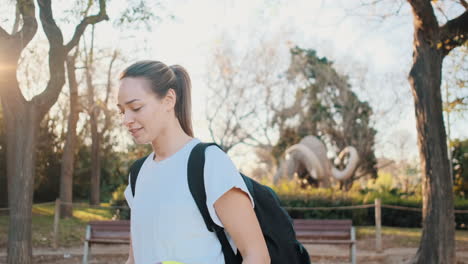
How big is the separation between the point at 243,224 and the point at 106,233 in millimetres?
9976

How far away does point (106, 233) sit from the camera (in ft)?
36.7

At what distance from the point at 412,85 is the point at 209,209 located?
841 centimetres

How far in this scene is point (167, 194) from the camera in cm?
177

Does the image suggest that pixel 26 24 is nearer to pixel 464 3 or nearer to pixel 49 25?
pixel 49 25

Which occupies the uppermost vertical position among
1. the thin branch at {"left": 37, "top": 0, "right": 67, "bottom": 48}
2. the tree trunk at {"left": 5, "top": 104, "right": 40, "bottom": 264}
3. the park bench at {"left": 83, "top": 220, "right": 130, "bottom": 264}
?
the thin branch at {"left": 37, "top": 0, "right": 67, "bottom": 48}

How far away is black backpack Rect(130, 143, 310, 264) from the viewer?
1727 millimetres

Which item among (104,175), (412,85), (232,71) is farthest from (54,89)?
(104,175)

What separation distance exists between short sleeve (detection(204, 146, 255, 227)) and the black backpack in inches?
0.8

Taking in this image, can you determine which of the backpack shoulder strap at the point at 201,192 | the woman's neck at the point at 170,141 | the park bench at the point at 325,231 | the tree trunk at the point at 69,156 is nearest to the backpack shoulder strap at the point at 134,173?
the woman's neck at the point at 170,141

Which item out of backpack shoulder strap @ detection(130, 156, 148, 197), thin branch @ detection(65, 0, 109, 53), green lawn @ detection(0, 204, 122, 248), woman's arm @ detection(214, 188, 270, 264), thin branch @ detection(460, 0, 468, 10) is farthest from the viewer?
green lawn @ detection(0, 204, 122, 248)

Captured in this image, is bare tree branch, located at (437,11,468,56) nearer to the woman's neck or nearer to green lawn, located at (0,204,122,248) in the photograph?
the woman's neck

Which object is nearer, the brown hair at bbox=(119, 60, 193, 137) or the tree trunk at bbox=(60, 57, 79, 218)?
the brown hair at bbox=(119, 60, 193, 137)

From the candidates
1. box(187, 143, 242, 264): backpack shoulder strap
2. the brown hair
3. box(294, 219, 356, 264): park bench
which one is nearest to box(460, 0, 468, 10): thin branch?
box(294, 219, 356, 264): park bench

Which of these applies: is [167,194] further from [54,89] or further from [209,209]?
[54,89]
